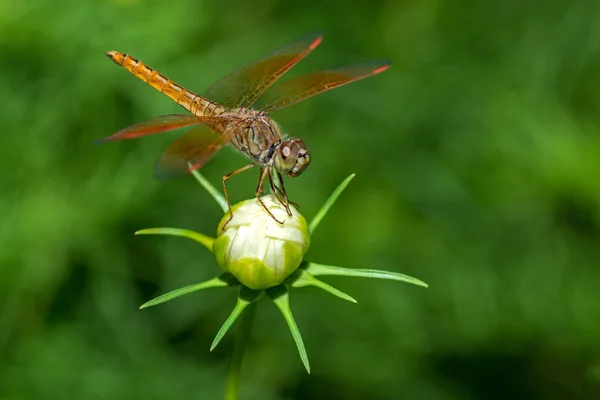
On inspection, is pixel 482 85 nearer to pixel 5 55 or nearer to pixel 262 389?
pixel 262 389

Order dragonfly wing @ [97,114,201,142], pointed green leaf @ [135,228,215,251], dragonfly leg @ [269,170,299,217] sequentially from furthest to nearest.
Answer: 1. dragonfly leg @ [269,170,299,217]
2. dragonfly wing @ [97,114,201,142]
3. pointed green leaf @ [135,228,215,251]

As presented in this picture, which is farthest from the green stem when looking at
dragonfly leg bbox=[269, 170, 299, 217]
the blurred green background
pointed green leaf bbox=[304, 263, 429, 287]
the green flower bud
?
the blurred green background

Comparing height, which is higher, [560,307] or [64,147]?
[64,147]

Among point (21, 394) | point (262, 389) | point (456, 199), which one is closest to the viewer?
point (21, 394)

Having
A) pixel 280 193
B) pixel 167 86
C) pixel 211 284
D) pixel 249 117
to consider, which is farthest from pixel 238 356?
pixel 167 86

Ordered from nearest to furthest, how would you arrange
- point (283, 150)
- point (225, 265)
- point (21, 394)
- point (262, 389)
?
point (225, 265), point (283, 150), point (21, 394), point (262, 389)

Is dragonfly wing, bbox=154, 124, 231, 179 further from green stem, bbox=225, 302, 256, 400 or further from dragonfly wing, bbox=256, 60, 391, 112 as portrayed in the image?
green stem, bbox=225, 302, 256, 400

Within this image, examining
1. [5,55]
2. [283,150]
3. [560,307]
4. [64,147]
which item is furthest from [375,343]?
[5,55]
